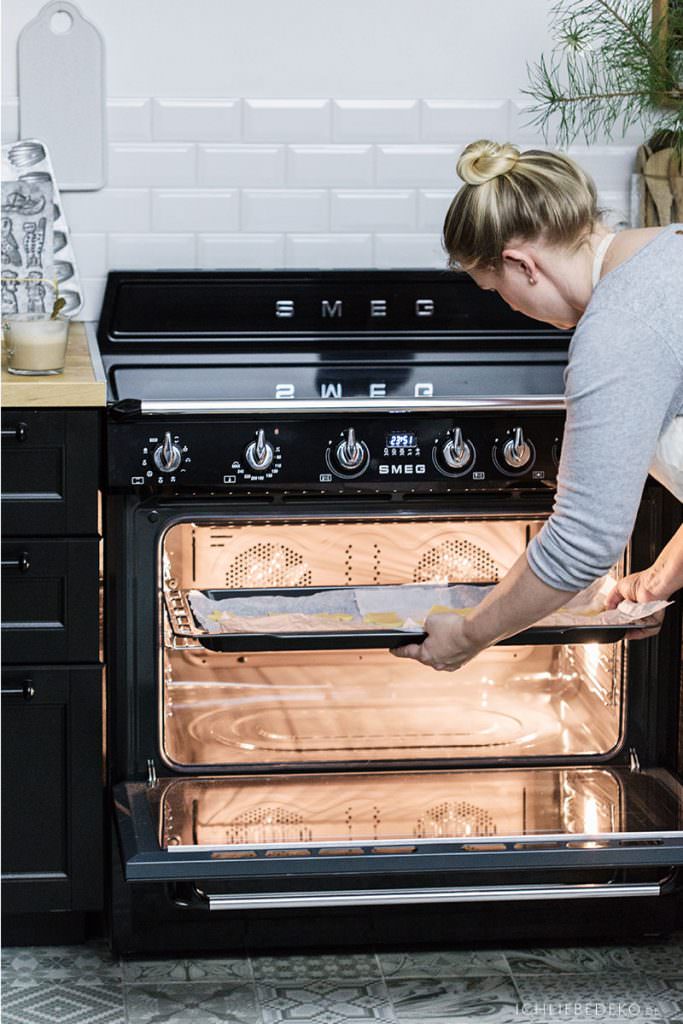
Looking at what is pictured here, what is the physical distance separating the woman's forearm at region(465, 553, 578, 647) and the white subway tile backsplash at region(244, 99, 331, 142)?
1.48 metres

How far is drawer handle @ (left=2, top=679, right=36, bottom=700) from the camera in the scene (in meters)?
2.48

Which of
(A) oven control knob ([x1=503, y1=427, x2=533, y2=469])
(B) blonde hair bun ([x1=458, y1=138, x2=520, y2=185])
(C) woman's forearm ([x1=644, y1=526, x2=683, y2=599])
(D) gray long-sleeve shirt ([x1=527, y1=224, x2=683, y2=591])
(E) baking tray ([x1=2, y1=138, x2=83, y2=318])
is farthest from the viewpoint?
(E) baking tray ([x1=2, y1=138, x2=83, y2=318])

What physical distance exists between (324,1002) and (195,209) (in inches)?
63.9

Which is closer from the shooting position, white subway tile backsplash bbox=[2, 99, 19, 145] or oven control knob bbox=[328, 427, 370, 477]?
oven control knob bbox=[328, 427, 370, 477]

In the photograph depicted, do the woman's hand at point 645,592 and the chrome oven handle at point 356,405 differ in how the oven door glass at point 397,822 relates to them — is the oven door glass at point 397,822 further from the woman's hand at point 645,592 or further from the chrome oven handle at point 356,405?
the chrome oven handle at point 356,405

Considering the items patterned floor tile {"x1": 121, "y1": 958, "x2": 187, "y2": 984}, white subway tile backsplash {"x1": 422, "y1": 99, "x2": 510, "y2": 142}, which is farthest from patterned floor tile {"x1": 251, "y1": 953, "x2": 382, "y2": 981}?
white subway tile backsplash {"x1": 422, "y1": 99, "x2": 510, "y2": 142}

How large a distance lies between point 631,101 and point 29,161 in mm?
1214

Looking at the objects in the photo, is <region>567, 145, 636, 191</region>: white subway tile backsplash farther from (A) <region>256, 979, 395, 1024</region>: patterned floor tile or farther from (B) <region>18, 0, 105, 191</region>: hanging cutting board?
(A) <region>256, 979, 395, 1024</region>: patterned floor tile

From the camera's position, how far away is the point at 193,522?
8.20 feet

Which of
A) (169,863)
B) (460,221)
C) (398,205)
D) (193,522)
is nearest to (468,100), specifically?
(398,205)

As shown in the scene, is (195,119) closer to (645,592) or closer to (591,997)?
(645,592)

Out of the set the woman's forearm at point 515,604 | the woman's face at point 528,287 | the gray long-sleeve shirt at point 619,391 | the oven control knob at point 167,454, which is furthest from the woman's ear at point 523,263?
the oven control knob at point 167,454

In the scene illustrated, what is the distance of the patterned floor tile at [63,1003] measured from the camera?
2.42m

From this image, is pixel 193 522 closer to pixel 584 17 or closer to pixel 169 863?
pixel 169 863
